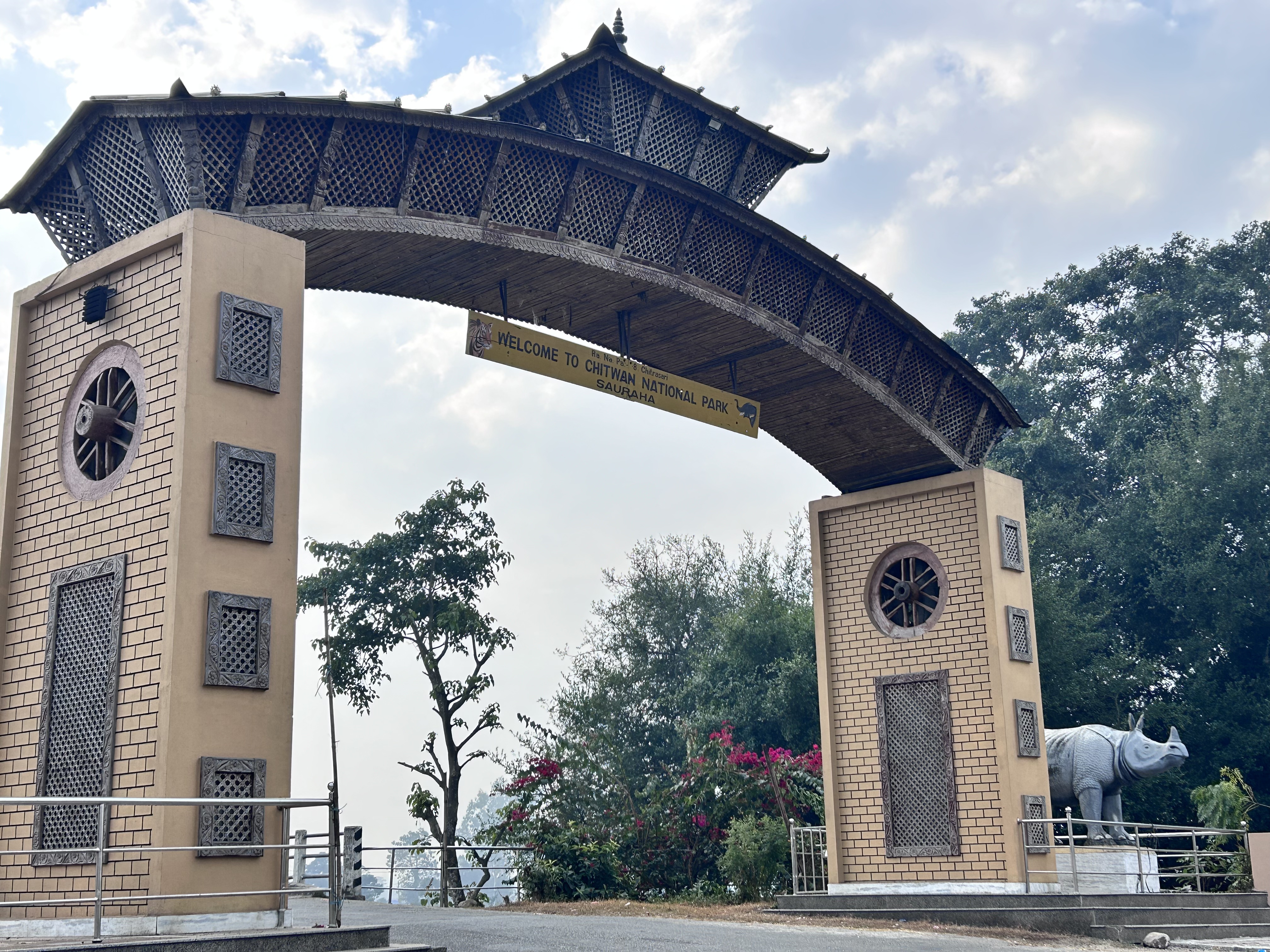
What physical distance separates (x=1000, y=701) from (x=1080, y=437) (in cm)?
1817

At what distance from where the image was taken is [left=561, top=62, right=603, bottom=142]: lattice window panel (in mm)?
12047

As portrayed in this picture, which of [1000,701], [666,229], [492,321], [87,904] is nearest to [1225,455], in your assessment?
[1000,701]

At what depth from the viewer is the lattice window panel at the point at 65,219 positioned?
28.7 ft

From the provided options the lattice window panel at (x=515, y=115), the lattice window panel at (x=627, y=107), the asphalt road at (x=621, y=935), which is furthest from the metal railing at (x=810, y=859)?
the lattice window panel at (x=515, y=115)

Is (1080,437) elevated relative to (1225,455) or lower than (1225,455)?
elevated

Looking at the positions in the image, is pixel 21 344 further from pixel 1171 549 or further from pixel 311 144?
pixel 1171 549

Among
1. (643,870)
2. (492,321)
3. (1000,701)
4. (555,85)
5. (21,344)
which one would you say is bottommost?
(643,870)

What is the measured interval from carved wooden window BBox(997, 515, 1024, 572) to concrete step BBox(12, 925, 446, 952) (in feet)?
27.6

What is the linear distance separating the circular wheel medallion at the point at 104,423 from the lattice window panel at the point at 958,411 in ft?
30.1

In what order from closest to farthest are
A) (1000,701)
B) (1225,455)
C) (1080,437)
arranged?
(1000,701) < (1225,455) < (1080,437)

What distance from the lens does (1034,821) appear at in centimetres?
1197

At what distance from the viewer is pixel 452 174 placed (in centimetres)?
973

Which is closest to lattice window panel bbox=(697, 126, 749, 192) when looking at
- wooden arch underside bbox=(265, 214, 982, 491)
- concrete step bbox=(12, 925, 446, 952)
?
wooden arch underside bbox=(265, 214, 982, 491)

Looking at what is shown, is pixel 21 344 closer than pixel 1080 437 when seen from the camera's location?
Yes
